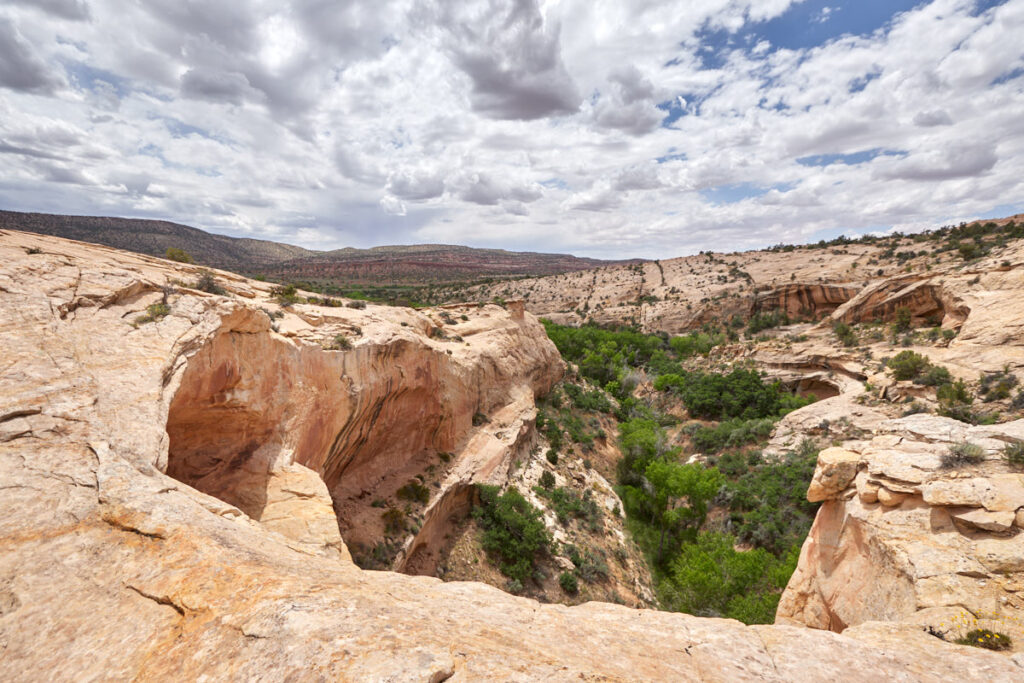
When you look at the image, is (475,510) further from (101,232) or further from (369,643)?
(101,232)

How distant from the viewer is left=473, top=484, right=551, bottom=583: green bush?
50.8 ft

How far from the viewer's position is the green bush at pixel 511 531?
1548cm

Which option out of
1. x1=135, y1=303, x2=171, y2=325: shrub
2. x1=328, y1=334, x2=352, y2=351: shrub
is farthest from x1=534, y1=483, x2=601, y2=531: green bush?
x1=135, y1=303, x2=171, y2=325: shrub

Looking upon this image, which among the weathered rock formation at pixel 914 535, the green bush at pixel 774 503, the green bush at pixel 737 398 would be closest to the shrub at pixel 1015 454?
the weathered rock formation at pixel 914 535

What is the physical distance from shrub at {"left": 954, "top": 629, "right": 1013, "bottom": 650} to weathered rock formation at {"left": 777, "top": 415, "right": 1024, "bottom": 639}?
257mm

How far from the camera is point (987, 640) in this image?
5.31 metres

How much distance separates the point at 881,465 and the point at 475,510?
13444 mm

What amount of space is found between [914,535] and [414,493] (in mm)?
13854

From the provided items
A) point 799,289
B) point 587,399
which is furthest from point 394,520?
point 799,289

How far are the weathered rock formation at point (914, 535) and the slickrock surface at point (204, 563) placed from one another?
0.79ft

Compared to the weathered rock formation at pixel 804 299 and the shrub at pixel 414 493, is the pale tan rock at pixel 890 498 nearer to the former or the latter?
the shrub at pixel 414 493

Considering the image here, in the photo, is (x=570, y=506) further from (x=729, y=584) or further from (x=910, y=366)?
(x=910, y=366)

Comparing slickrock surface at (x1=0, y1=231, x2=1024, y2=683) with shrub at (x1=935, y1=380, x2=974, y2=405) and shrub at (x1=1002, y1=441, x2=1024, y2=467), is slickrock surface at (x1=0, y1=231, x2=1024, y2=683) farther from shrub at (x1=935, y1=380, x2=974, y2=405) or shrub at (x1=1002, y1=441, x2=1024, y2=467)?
shrub at (x1=935, y1=380, x2=974, y2=405)

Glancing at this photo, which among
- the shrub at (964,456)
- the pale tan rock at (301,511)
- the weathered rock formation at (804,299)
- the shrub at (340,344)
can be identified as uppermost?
the weathered rock formation at (804,299)
